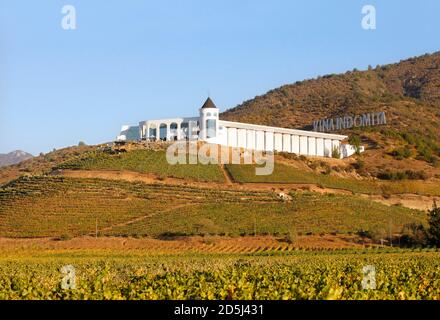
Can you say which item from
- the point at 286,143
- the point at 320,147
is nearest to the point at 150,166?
the point at 286,143

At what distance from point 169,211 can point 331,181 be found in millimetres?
25254

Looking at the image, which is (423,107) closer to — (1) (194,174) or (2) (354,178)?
(2) (354,178)

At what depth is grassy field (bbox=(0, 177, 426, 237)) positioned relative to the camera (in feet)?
219

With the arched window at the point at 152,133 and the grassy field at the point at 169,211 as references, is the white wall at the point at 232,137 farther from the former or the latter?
the grassy field at the point at 169,211

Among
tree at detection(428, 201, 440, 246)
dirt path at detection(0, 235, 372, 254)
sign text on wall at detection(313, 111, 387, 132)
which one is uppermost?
sign text on wall at detection(313, 111, 387, 132)

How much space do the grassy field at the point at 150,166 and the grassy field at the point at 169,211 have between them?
4134 mm

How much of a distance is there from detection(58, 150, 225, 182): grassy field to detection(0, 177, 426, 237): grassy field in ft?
13.6

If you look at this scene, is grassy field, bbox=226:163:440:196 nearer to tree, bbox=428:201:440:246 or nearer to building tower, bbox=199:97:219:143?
building tower, bbox=199:97:219:143

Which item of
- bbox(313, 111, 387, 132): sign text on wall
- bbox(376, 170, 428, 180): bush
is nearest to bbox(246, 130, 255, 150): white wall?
bbox(376, 170, 428, 180): bush

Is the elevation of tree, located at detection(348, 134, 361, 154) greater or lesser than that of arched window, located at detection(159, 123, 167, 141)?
lesser

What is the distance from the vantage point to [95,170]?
85.4 metres

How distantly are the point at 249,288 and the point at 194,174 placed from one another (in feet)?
221

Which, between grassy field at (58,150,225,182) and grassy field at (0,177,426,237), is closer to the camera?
grassy field at (0,177,426,237)

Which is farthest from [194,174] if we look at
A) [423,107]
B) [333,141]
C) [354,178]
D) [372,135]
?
[423,107]
